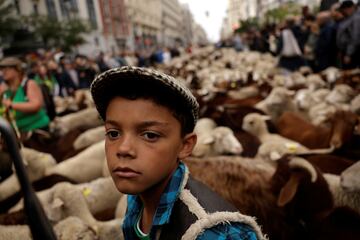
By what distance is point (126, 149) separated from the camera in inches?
47.5

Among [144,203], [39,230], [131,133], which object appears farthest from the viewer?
[144,203]

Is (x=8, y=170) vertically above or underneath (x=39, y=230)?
underneath

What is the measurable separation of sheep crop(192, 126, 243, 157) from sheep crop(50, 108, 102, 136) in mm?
2848

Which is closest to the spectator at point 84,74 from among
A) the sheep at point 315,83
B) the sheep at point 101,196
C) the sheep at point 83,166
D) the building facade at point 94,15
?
the sheep at point 315,83

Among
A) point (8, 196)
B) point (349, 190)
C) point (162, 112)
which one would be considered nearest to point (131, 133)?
point (162, 112)

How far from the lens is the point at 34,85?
14.2 ft

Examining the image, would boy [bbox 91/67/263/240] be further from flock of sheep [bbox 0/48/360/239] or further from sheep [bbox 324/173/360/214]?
sheep [bbox 324/173/360/214]

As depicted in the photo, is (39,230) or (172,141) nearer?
(39,230)

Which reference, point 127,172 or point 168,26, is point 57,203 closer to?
point 127,172

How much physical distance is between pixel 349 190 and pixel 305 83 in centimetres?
577

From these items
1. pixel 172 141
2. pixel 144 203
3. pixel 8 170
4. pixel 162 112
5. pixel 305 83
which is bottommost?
pixel 305 83

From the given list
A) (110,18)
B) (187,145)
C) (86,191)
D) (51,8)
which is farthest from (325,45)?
(110,18)

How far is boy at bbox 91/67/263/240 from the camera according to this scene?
48.0 inches

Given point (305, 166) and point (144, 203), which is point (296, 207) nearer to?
point (305, 166)
